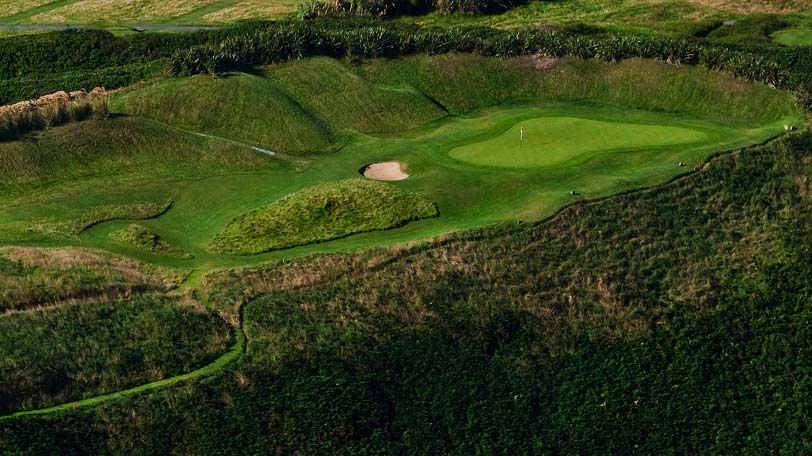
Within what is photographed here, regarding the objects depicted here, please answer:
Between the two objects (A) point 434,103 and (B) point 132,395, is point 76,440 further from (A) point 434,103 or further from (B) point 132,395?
(A) point 434,103

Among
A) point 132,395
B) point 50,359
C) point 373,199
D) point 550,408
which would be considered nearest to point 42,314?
point 50,359

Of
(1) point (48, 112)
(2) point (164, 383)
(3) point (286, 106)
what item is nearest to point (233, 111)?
(3) point (286, 106)

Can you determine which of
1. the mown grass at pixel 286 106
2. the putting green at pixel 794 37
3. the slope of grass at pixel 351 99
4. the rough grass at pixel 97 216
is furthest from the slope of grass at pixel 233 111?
the putting green at pixel 794 37

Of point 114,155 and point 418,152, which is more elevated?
point 114,155

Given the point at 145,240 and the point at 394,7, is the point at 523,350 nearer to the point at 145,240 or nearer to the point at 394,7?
the point at 145,240

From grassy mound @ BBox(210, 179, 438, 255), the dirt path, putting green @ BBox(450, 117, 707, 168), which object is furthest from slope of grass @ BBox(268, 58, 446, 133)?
the dirt path

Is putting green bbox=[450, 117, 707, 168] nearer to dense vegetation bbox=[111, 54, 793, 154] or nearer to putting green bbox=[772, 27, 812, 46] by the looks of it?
dense vegetation bbox=[111, 54, 793, 154]

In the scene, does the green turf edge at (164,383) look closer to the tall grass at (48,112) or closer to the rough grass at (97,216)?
the rough grass at (97,216)
